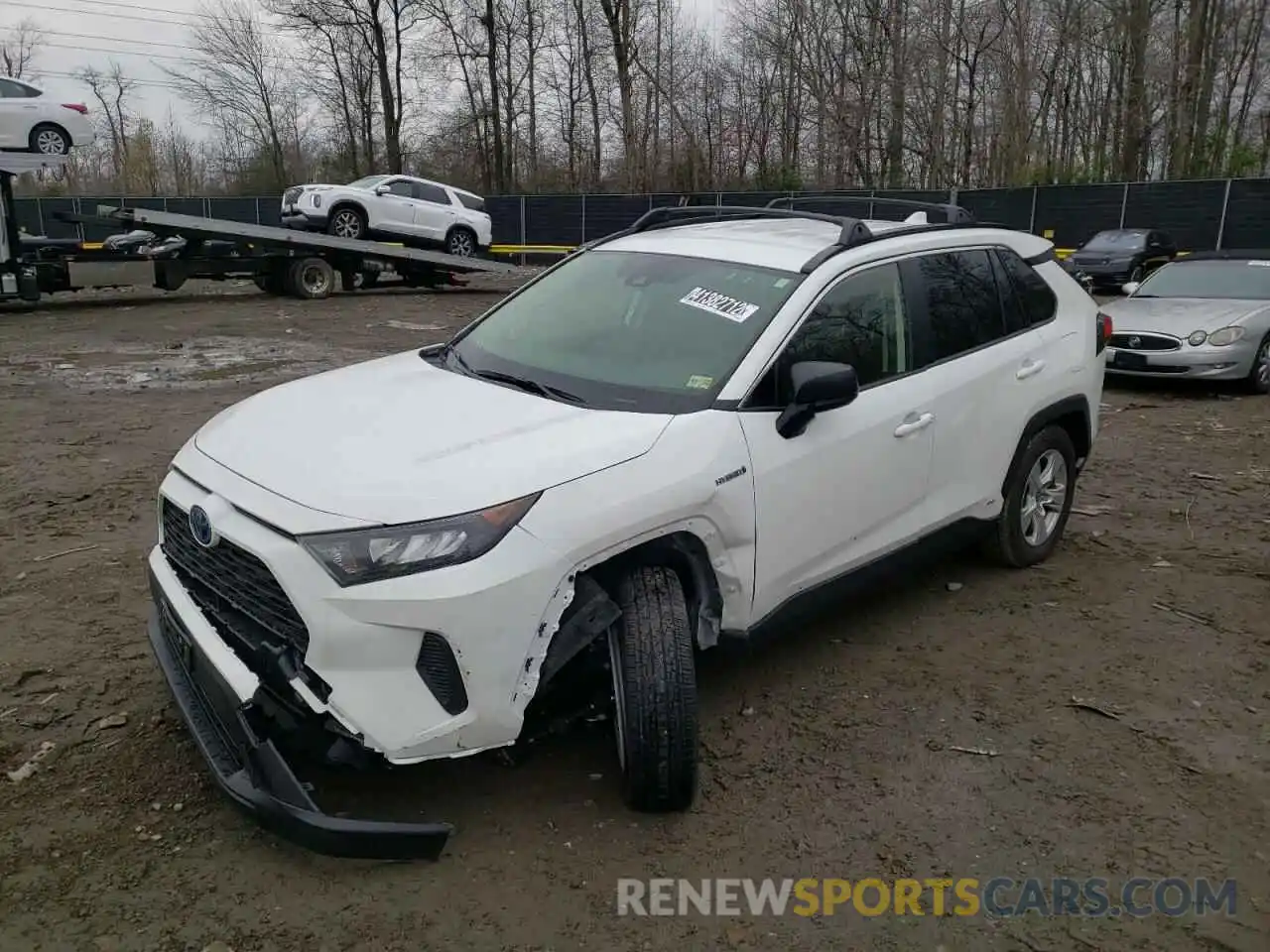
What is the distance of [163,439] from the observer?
25.4 feet

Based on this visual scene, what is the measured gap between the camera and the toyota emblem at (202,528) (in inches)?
113

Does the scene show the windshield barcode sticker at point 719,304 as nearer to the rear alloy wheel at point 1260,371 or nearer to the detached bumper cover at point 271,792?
the detached bumper cover at point 271,792

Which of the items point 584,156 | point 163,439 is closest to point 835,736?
point 163,439

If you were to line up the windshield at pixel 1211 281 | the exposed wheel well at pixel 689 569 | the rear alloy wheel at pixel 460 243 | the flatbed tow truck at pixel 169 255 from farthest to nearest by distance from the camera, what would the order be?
the rear alloy wheel at pixel 460 243, the flatbed tow truck at pixel 169 255, the windshield at pixel 1211 281, the exposed wheel well at pixel 689 569

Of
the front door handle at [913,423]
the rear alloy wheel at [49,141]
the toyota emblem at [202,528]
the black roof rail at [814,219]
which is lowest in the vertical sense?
the toyota emblem at [202,528]

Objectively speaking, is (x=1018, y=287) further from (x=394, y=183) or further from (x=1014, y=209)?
(x=1014, y=209)

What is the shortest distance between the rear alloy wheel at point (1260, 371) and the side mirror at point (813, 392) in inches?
338

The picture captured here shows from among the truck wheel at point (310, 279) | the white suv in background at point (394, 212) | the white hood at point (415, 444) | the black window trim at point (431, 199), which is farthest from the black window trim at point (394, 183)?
the white hood at point (415, 444)

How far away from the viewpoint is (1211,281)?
11.0m

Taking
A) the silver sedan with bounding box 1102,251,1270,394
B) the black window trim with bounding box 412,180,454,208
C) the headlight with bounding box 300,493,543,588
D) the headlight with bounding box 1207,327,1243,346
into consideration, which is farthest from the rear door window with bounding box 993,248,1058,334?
the black window trim with bounding box 412,180,454,208

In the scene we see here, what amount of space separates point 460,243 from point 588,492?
21.1m

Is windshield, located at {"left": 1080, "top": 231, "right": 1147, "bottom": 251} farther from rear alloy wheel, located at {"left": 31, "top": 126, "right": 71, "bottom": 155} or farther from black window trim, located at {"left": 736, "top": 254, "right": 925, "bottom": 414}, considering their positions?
black window trim, located at {"left": 736, "top": 254, "right": 925, "bottom": 414}

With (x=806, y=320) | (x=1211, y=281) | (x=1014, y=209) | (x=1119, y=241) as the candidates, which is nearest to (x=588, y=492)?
(x=806, y=320)

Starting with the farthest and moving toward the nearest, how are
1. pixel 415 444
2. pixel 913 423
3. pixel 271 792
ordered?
pixel 913 423, pixel 415 444, pixel 271 792
